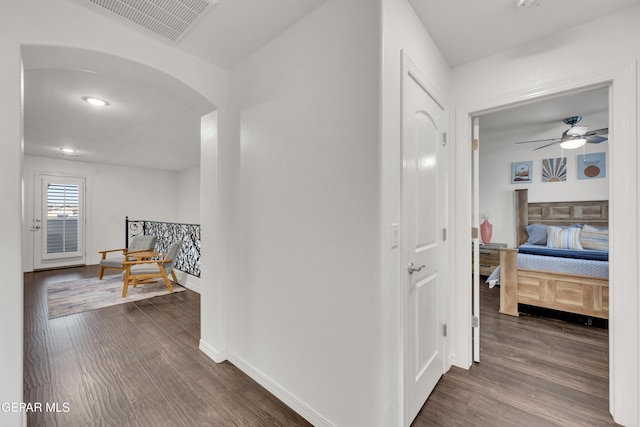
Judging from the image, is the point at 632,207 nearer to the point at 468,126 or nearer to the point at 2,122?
the point at 468,126

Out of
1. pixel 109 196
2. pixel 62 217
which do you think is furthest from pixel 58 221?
pixel 109 196

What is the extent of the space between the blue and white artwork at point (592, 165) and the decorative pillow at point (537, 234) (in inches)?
37.2

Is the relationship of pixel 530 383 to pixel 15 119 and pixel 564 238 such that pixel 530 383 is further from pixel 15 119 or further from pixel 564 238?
pixel 15 119

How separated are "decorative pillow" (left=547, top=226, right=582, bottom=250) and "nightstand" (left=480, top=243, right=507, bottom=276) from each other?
0.76 m

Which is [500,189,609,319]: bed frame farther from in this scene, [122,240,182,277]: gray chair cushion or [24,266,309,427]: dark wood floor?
[122,240,182,277]: gray chair cushion

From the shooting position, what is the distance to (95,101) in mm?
3107

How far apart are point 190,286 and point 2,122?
372 centimetres

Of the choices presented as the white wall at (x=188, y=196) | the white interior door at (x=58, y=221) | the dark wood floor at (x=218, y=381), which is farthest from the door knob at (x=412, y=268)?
the white interior door at (x=58, y=221)

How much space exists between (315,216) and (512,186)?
4.80 metres

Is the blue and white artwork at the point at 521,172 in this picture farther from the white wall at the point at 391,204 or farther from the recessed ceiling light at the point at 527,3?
the white wall at the point at 391,204

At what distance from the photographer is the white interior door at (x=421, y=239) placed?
1.52 metres

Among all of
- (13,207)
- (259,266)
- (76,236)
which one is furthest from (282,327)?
(76,236)

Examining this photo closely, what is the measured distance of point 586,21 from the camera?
1672 millimetres

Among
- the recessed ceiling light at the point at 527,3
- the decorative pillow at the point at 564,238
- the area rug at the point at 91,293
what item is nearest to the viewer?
the recessed ceiling light at the point at 527,3
